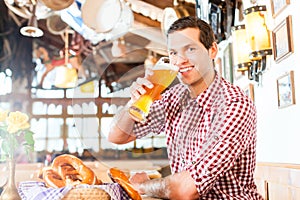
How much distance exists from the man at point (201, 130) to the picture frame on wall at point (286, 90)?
58 centimetres

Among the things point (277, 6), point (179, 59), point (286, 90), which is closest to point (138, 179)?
point (179, 59)

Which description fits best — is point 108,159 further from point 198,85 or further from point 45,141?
point 45,141

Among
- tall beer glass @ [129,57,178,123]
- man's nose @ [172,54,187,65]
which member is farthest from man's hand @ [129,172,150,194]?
man's nose @ [172,54,187,65]

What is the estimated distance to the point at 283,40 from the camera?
1.81m

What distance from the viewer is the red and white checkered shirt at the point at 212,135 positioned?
37.5 inches

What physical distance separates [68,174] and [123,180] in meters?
0.15

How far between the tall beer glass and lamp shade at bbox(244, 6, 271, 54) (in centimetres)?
128

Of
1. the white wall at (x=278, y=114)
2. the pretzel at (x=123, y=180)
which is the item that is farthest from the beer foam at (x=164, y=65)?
the white wall at (x=278, y=114)

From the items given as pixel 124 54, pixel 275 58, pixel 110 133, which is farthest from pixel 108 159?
pixel 275 58

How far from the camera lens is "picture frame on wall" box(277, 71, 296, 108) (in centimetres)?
170

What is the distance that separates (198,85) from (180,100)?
0.32 feet

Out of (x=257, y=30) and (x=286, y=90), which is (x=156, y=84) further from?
(x=257, y=30)

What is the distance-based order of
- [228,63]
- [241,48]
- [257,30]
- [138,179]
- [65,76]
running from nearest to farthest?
[138,179] < [257,30] < [241,48] < [228,63] < [65,76]

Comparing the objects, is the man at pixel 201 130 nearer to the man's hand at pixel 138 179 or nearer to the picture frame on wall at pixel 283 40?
the man's hand at pixel 138 179
